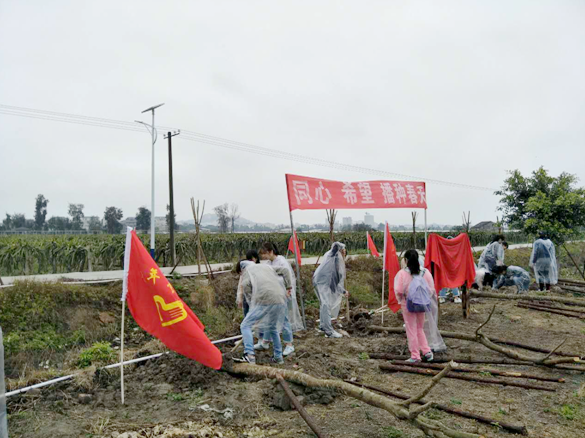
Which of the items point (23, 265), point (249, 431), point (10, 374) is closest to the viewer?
point (249, 431)

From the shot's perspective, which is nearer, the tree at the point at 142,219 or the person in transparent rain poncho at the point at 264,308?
the person in transparent rain poncho at the point at 264,308

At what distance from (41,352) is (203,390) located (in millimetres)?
4495

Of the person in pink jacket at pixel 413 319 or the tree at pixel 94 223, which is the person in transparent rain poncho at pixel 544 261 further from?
the tree at pixel 94 223

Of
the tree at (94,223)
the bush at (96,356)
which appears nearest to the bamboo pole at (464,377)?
the bush at (96,356)

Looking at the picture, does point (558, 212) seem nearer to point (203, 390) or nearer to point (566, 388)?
point (566, 388)

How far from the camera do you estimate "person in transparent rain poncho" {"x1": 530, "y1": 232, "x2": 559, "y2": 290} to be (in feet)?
37.0

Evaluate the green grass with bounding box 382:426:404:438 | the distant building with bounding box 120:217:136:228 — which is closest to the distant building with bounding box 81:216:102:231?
the distant building with bounding box 120:217:136:228

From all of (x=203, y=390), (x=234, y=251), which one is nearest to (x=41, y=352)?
(x=203, y=390)

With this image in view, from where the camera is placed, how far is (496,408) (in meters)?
4.27

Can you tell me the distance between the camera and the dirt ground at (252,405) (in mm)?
3787

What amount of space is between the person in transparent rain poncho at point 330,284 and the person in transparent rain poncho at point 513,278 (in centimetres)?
573

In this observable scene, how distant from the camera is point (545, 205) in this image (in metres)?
13.8

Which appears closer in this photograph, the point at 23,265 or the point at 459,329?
the point at 459,329

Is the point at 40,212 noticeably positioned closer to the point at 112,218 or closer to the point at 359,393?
the point at 112,218
